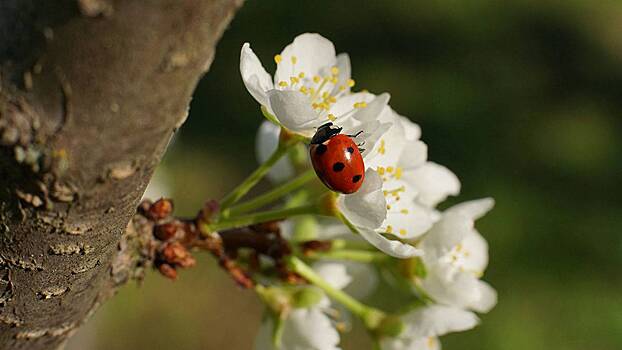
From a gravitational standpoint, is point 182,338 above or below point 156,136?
below

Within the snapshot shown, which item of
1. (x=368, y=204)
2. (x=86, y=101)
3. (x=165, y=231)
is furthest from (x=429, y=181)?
(x=86, y=101)

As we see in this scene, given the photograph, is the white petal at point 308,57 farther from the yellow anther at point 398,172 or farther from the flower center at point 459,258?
the flower center at point 459,258

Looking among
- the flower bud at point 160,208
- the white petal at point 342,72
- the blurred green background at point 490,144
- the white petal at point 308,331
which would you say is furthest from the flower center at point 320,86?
the blurred green background at point 490,144

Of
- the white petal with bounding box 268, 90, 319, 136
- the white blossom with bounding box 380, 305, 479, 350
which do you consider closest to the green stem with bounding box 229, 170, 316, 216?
the white petal with bounding box 268, 90, 319, 136

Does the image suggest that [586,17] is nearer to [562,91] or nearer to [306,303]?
[562,91]

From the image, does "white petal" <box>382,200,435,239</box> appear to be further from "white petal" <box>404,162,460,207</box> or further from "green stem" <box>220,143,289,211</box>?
"green stem" <box>220,143,289,211</box>

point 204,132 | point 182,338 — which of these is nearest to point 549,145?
point 204,132

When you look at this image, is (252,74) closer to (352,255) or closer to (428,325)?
(352,255)
